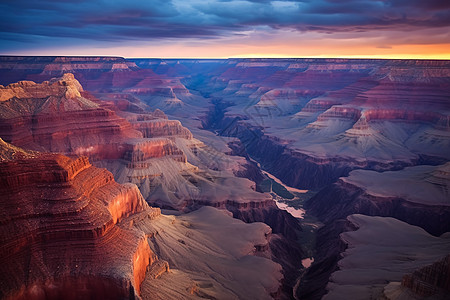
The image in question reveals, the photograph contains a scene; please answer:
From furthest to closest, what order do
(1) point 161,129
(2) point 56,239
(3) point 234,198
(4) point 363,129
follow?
(4) point 363,129, (1) point 161,129, (3) point 234,198, (2) point 56,239

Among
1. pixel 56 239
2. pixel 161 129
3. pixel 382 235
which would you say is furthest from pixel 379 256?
pixel 161 129

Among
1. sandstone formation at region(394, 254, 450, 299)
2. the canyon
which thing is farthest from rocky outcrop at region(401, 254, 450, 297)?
the canyon

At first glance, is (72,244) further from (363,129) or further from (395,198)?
(363,129)

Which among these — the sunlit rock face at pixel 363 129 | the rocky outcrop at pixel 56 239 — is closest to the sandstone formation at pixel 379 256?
the rocky outcrop at pixel 56 239

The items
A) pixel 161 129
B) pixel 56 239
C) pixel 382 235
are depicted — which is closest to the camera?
pixel 56 239

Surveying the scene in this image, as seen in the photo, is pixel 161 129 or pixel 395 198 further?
pixel 161 129

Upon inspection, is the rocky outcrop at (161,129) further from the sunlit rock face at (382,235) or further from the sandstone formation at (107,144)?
the sunlit rock face at (382,235)

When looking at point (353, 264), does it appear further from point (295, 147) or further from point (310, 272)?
point (295, 147)
